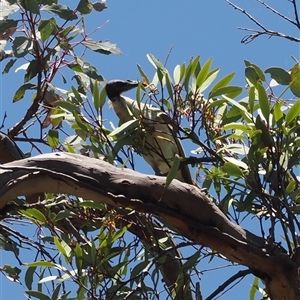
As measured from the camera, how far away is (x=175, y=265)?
2.38 m

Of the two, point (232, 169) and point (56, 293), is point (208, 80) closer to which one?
point (232, 169)

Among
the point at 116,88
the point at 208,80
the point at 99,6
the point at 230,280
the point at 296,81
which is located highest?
the point at 116,88

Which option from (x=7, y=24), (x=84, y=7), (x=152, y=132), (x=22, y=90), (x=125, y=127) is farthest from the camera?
(x=22, y=90)

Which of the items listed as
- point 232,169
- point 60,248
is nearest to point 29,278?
point 60,248

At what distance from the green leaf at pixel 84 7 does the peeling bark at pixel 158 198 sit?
3.31 feet

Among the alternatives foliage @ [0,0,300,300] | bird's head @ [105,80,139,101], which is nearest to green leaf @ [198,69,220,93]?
foliage @ [0,0,300,300]

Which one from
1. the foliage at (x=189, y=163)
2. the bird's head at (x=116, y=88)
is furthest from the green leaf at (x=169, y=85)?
the bird's head at (x=116, y=88)

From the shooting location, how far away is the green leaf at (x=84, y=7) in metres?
2.62

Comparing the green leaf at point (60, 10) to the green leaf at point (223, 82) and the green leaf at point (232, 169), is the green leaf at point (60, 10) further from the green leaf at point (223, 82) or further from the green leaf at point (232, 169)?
the green leaf at point (232, 169)

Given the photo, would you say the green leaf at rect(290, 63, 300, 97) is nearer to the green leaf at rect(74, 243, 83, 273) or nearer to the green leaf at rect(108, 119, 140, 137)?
the green leaf at rect(108, 119, 140, 137)

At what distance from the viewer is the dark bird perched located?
6.66ft

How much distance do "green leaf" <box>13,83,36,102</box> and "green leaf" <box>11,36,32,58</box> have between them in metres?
0.24

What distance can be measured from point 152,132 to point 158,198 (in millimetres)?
337

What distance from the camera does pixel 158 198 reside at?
1777 millimetres
